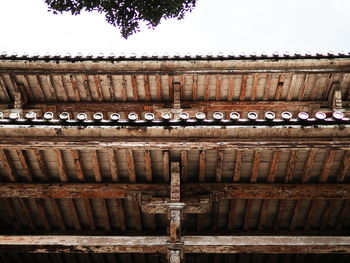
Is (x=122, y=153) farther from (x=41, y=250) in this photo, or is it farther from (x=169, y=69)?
(x=169, y=69)

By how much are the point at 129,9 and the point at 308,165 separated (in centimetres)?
A: 470

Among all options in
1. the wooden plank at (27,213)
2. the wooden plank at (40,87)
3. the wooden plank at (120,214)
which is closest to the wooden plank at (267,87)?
the wooden plank at (120,214)

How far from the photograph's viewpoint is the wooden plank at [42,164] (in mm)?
6754

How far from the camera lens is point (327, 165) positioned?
6766 millimetres

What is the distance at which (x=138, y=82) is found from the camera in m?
10.2

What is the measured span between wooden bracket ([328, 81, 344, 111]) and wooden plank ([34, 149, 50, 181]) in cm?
706

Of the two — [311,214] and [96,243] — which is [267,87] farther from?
[96,243]

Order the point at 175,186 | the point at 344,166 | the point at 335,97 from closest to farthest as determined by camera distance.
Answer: the point at 175,186 < the point at 344,166 < the point at 335,97

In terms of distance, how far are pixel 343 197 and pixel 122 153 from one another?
3993mm

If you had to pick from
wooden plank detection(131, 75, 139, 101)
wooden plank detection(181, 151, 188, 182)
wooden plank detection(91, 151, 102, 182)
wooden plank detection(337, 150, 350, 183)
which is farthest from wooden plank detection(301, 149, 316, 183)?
wooden plank detection(131, 75, 139, 101)

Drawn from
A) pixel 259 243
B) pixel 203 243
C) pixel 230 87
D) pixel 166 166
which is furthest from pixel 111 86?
pixel 259 243

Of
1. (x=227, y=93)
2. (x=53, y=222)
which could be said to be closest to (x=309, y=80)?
(x=227, y=93)

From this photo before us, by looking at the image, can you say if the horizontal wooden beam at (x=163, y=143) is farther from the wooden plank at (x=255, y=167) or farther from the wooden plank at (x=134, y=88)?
the wooden plank at (x=134, y=88)

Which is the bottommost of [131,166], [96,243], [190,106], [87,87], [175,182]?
[96,243]
